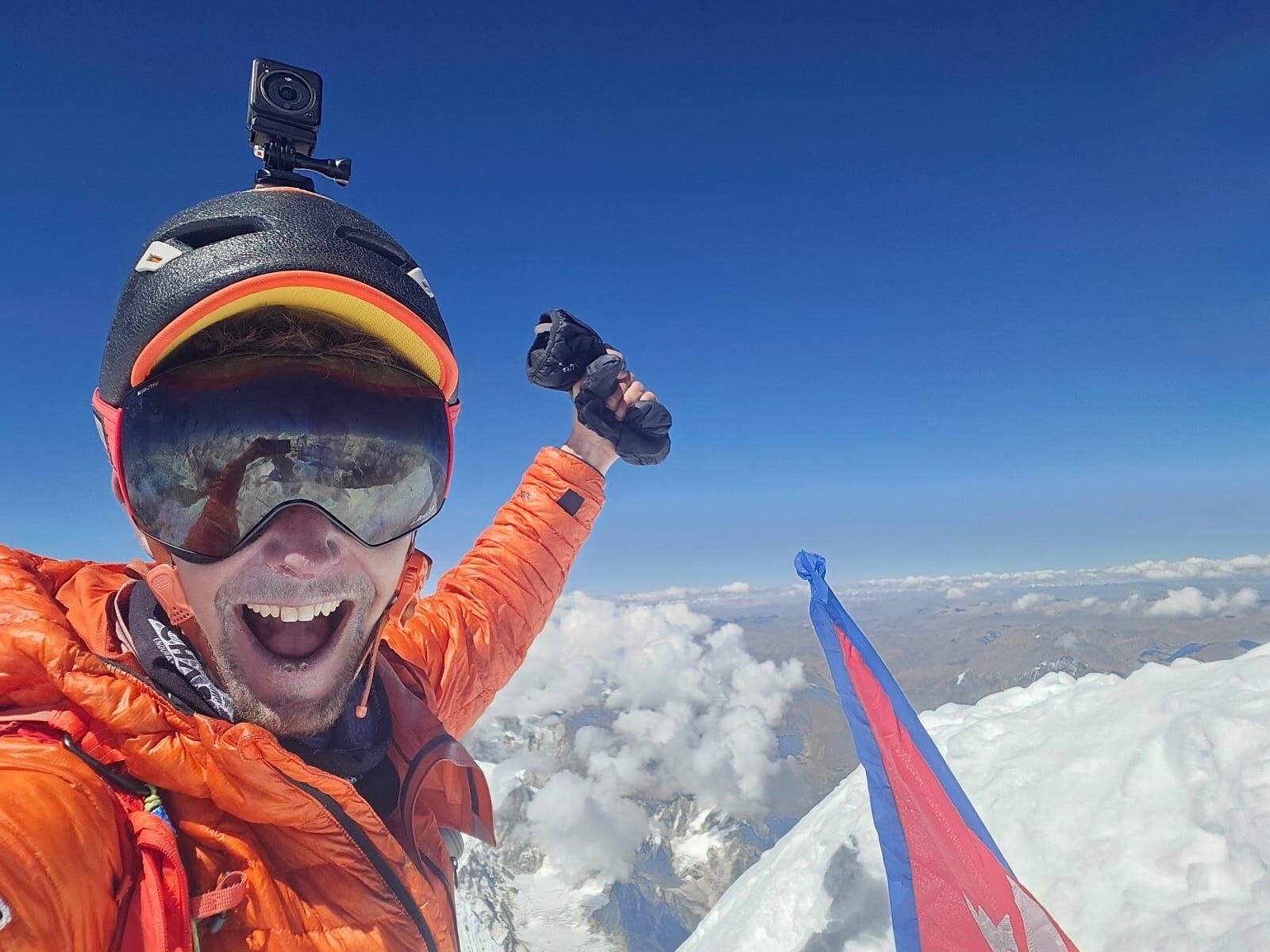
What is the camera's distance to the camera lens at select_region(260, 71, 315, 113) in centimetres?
213

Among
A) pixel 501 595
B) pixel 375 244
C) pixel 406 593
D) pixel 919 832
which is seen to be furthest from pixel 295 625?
pixel 919 832

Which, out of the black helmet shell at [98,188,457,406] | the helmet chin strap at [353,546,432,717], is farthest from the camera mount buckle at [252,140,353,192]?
the helmet chin strap at [353,546,432,717]

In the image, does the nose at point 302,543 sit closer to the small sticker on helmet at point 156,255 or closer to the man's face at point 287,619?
the man's face at point 287,619

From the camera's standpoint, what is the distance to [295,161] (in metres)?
2.19

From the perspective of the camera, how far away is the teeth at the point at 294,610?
163cm

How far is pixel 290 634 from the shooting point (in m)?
1.73

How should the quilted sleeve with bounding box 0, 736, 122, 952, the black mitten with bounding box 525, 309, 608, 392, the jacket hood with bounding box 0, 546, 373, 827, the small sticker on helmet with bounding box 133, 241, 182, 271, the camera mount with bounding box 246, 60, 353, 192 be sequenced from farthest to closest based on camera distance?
the black mitten with bounding box 525, 309, 608, 392 < the camera mount with bounding box 246, 60, 353, 192 < the small sticker on helmet with bounding box 133, 241, 182, 271 < the jacket hood with bounding box 0, 546, 373, 827 < the quilted sleeve with bounding box 0, 736, 122, 952

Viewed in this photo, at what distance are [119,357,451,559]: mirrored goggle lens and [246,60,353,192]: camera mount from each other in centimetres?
80

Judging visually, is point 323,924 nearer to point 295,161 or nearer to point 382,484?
point 382,484

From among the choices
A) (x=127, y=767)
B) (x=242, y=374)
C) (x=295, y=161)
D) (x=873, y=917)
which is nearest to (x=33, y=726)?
(x=127, y=767)

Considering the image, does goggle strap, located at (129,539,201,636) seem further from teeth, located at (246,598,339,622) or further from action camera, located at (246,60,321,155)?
action camera, located at (246,60,321,155)

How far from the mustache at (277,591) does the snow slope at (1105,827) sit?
9.63ft

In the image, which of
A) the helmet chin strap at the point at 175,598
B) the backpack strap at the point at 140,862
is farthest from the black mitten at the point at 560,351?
the backpack strap at the point at 140,862

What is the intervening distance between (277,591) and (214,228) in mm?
1039
